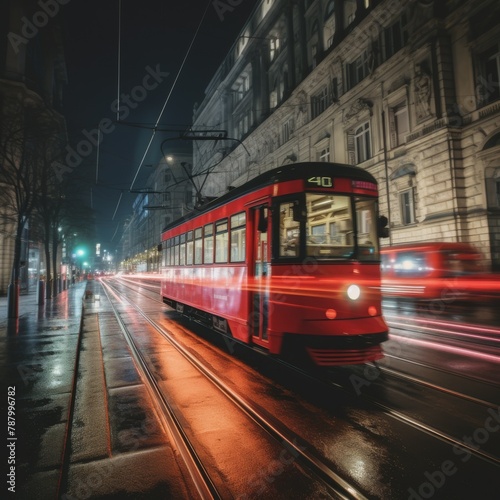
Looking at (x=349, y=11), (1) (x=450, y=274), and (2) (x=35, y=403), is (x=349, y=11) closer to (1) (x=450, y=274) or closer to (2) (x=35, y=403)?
(1) (x=450, y=274)

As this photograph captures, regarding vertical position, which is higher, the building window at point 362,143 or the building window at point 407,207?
the building window at point 362,143

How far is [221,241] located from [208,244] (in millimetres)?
982

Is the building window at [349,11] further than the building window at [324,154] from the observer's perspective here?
No

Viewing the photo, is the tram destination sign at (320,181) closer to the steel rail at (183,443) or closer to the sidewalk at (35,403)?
the steel rail at (183,443)

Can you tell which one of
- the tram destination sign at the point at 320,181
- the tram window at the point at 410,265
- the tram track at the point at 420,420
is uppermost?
the tram destination sign at the point at 320,181

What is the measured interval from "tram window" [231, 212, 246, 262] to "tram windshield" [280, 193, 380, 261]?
128cm

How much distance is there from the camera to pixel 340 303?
5.37 meters

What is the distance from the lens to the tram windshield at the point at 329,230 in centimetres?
555

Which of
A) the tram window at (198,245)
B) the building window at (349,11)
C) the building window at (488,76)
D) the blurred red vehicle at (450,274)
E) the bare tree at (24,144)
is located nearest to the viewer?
the tram window at (198,245)

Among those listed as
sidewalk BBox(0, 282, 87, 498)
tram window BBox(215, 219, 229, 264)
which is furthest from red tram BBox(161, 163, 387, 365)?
sidewalk BBox(0, 282, 87, 498)

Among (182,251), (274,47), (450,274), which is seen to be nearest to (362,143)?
(450,274)

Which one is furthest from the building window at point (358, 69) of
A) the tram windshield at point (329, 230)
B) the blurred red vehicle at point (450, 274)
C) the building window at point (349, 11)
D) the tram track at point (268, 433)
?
the tram track at point (268, 433)

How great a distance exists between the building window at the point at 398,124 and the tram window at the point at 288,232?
1766 cm

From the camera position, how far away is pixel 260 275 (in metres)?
6.23
